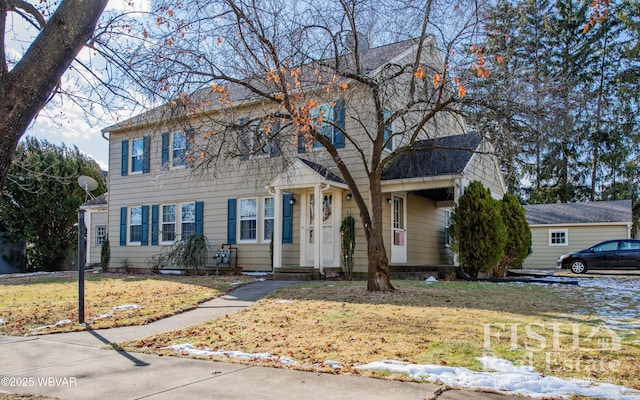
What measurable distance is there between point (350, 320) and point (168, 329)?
255 cm

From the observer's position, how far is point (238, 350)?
5.56 metres

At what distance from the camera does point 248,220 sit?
52.5ft

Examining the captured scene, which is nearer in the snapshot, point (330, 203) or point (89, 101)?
point (89, 101)

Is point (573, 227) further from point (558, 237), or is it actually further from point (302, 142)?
point (302, 142)

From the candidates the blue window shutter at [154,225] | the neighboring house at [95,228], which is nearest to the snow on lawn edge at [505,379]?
the blue window shutter at [154,225]

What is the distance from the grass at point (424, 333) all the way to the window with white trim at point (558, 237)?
54.7ft

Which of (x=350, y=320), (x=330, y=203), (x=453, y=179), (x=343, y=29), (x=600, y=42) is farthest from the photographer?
(x=600, y=42)

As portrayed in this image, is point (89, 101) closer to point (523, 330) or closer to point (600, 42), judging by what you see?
point (523, 330)

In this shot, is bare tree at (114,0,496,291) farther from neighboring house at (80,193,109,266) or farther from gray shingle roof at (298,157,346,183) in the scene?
neighboring house at (80,193,109,266)

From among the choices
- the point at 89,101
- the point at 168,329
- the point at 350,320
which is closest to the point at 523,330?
the point at 350,320

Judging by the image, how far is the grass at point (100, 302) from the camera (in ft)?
24.8

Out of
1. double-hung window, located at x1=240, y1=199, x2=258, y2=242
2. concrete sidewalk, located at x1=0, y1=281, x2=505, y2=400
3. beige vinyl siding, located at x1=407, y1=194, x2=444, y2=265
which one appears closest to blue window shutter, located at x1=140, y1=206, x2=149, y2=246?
double-hung window, located at x1=240, y1=199, x2=258, y2=242

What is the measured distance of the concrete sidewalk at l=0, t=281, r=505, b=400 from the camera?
3.93 meters

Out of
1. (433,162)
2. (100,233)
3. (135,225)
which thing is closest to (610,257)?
(433,162)
